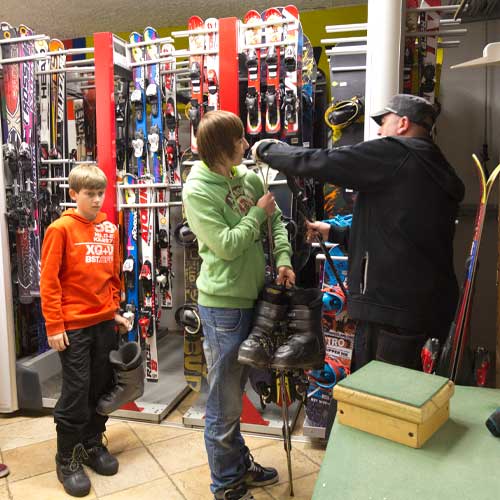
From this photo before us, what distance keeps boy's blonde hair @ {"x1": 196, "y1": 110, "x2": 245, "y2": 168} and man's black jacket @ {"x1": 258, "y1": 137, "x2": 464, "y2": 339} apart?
123mm

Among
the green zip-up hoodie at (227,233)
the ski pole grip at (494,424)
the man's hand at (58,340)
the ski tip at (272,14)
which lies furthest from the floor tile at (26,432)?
the ski tip at (272,14)

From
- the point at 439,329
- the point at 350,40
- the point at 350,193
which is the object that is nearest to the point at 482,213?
the point at 439,329

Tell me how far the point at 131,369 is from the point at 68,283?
526 mm

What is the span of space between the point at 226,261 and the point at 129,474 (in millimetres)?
1338

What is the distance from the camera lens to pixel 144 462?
2619 millimetres

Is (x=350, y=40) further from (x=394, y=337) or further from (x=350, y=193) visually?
→ (x=394, y=337)

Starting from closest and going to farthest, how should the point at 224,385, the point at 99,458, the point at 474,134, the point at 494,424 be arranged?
the point at 494,424, the point at 224,385, the point at 99,458, the point at 474,134

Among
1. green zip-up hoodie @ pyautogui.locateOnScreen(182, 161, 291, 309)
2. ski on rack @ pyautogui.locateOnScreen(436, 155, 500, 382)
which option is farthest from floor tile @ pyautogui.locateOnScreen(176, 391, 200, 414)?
ski on rack @ pyautogui.locateOnScreen(436, 155, 500, 382)

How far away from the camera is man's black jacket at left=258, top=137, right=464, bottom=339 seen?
→ 5.71ft

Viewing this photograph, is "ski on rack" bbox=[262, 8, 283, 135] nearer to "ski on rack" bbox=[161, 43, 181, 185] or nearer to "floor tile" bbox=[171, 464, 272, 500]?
"ski on rack" bbox=[161, 43, 181, 185]

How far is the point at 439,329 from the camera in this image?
1.87m

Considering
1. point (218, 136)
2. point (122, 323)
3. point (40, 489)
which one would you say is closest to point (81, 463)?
point (40, 489)

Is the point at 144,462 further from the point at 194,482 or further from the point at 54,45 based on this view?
the point at 54,45

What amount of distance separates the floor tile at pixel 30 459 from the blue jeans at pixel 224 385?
3.43 ft
